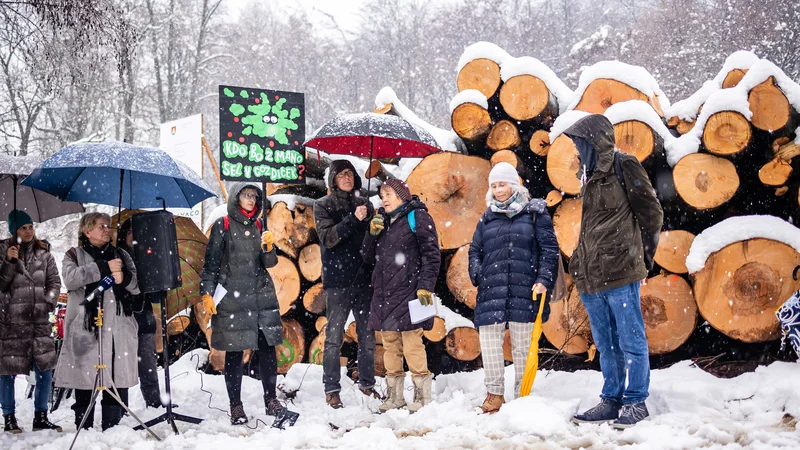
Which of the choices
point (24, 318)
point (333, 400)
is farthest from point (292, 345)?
point (24, 318)

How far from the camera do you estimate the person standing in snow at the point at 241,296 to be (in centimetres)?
429

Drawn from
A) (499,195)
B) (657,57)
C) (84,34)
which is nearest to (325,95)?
(657,57)

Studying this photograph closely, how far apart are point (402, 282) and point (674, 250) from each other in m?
2.06

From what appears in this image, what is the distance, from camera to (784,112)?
4.25 metres

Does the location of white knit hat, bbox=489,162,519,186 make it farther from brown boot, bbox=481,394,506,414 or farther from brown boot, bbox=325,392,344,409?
brown boot, bbox=325,392,344,409

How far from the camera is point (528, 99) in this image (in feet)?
16.0

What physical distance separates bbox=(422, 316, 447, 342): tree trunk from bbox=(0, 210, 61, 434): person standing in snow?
2.87m

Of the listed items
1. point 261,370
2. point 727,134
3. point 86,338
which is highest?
point 727,134

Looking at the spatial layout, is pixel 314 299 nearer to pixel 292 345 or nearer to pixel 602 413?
pixel 292 345

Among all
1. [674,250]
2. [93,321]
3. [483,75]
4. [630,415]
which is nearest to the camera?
[630,415]

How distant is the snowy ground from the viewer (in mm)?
3264

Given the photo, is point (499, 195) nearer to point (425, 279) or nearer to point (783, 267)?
point (425, 279)

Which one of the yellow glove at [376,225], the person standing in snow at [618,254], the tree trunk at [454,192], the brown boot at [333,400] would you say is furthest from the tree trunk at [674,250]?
the brown boot at [333,400]

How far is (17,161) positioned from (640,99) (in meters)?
4.70
